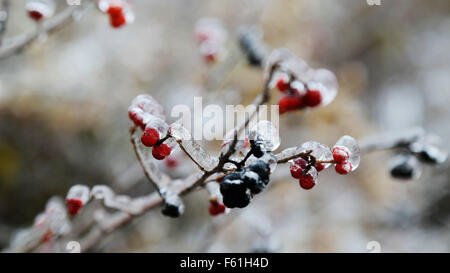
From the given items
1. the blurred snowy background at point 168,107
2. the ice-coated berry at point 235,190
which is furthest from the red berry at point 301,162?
the blurred snowy background at point 168,107

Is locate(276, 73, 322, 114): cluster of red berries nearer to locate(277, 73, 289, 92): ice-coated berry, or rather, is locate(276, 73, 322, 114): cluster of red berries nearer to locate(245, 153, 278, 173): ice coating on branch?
locate(277, 73, 289, 92): ice-coated berry

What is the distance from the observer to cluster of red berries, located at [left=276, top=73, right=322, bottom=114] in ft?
2.13

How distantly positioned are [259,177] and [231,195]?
5 centimetres

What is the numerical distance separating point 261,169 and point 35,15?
0.68m

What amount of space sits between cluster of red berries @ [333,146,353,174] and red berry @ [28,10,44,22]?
0.74 meters

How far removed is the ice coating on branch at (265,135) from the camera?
514 millimetres

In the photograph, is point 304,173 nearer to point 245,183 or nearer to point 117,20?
point 245,183

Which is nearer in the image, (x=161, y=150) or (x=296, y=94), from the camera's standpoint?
(x=161, y=150)

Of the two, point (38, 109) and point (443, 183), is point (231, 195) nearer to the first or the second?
point (38, 109)

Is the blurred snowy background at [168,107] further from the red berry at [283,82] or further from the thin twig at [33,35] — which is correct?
the thin twig at [33,35]

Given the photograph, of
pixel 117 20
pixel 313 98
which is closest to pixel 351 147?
pixel 313 98

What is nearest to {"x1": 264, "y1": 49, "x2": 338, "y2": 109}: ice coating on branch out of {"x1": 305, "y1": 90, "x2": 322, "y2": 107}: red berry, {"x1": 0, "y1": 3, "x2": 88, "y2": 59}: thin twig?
{"x1": 305, "y1": 90, "x2": 322, "y2": 107}: red berry

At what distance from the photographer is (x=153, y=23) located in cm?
198

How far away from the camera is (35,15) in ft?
2.68
